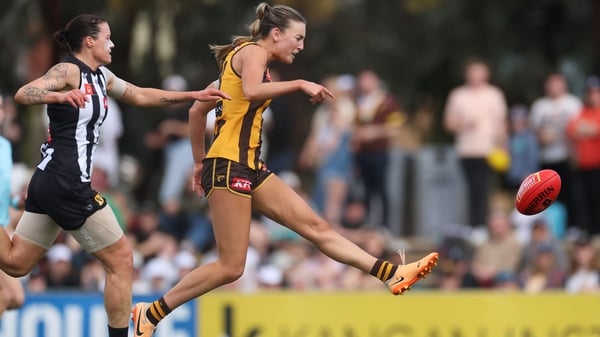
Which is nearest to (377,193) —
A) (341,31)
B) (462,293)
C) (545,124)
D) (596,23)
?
(545,124)

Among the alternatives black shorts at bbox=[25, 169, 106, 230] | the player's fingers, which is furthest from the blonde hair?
black shorts at bbox=[25, 169, 106, 230]

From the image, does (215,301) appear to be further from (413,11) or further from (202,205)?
(413,11)

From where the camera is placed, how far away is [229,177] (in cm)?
1028

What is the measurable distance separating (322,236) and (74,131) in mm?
1852

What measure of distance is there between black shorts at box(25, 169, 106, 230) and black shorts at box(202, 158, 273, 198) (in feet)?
2.65

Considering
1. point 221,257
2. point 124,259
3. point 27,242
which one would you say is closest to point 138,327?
point 124,259

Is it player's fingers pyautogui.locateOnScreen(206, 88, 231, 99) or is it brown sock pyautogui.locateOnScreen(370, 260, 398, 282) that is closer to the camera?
player's fingers pyautogui.locateOnScreen(206, 88, 231, 99)

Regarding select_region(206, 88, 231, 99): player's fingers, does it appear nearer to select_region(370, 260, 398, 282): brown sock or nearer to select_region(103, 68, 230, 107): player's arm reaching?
select_region(103, 68, 230, 107): player's arm reaching

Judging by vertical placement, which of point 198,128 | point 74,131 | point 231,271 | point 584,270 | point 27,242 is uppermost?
point 584,270

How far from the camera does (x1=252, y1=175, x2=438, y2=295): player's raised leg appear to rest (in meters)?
10.4

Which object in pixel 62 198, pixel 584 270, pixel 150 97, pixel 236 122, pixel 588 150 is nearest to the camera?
pixel 62 198

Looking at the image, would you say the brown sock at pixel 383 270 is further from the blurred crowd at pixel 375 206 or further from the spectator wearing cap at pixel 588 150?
the spectator wearing cap at pixel 588 150

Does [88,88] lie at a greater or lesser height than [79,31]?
lesser

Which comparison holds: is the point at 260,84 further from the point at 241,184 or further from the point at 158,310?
the point at 158,310
